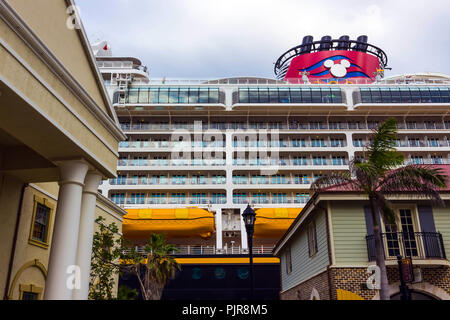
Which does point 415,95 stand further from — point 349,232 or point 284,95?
point 349,232

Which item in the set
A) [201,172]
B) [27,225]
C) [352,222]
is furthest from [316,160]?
[27,225]

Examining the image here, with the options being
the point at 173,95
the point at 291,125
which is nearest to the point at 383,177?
the point at 291,125

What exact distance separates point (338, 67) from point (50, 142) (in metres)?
64.6

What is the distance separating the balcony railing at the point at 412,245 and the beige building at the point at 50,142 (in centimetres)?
999

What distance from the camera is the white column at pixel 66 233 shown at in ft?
31.4

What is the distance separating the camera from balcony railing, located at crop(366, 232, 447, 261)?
49.4 feet

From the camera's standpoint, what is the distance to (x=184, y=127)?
57.2 metres

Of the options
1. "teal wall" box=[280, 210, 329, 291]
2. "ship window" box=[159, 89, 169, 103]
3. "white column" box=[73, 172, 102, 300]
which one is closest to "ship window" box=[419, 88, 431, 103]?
"ship window" box=[159, 89, 169, 103]

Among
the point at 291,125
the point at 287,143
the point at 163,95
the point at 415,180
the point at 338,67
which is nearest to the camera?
the point at 415,180

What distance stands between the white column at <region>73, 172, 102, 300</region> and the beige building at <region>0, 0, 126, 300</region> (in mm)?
25

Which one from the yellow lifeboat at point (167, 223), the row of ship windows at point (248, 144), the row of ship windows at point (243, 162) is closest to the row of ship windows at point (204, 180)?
the row of ship windows at point (243, 162)

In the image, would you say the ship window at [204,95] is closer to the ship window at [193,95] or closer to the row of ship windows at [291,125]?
the ship window at [193,95]

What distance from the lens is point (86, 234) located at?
11.0 metres
